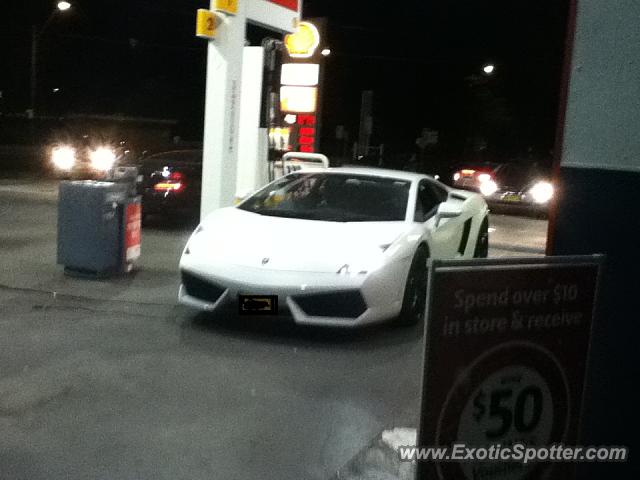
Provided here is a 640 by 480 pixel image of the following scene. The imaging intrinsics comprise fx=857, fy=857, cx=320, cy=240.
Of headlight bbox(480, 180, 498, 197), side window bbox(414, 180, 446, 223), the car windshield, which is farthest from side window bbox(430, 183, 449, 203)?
headlight bbox(480, 180, 498, 197)

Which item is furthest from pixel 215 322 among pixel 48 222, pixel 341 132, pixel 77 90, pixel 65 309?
pixel 77 90

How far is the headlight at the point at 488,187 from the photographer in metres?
20.8

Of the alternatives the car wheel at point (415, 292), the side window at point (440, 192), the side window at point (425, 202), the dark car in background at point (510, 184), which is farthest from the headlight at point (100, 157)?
the car wheel at point (415, 292)

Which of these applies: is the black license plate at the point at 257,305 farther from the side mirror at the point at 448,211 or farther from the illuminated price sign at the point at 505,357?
the illuminated price sign at the point at 505,357

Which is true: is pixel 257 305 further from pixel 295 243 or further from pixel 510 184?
pixel 510 184

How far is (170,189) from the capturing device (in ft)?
44.2

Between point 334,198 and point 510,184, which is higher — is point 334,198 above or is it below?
above

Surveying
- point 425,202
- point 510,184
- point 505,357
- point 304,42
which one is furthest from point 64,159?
point 505,357

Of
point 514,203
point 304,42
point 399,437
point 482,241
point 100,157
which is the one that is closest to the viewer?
point 399,437

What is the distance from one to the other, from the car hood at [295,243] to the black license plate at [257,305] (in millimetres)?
256

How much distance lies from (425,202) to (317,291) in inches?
84.8

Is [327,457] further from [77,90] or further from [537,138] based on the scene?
[77,90]

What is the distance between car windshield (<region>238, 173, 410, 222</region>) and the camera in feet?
25.4

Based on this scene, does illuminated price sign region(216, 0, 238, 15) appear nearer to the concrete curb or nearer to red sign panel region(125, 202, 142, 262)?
red sign panel region(125, 202, 142, 262)
